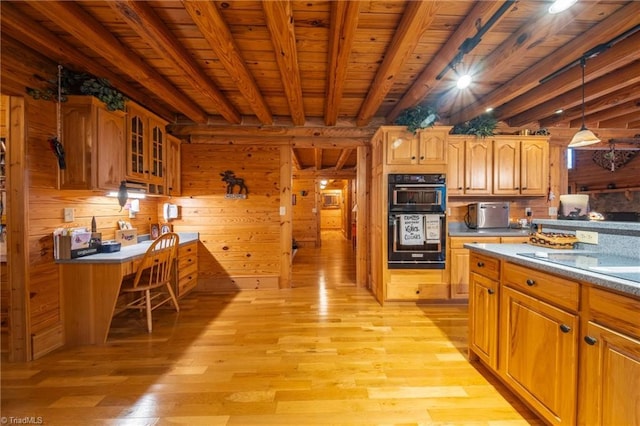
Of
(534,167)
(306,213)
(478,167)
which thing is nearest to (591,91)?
(534,167)

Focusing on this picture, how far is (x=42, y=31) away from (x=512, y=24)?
11.6 ft

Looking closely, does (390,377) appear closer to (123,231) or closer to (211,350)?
(211,350)

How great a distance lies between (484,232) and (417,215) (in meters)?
1.02

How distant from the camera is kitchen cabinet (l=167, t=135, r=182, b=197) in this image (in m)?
3.54

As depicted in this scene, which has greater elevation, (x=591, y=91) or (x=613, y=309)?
(x=591, y=91)

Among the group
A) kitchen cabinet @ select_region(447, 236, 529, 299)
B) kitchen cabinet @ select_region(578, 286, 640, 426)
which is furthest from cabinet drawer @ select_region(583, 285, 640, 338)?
kitchen cabinet @ select_region(447, 236, 529, 299)

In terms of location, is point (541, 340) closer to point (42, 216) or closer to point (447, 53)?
point (447, 53)

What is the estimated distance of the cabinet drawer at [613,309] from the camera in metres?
1.01

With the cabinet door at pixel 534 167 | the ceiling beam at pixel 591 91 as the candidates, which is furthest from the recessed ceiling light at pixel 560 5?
the cabinet door at pixel 534 167

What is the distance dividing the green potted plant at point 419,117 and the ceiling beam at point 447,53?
0.10 meters

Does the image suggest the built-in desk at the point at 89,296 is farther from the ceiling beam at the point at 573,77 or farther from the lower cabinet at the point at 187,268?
the ceiling beam at the point at 573,77

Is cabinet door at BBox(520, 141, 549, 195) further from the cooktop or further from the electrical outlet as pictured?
the cooktop

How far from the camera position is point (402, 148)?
10.5ft

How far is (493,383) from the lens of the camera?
1862 mm
